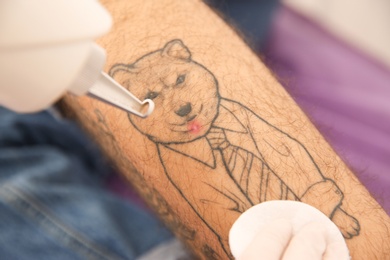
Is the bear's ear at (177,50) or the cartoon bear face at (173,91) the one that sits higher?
the bear's ear at (177,50)

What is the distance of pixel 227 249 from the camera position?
68cm

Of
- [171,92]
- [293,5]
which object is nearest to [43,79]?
[171,92]

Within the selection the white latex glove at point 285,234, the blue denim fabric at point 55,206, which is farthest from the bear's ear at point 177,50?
the blue denim fabric at point 55,206

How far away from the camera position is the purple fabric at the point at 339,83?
4.23 ft

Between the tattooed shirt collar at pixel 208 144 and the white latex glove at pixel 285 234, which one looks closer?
the white latex glove at pixel 285 234

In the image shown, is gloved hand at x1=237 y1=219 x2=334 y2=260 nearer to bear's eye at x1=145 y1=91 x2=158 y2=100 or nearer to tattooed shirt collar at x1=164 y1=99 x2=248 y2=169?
tattooed shirt collar at x1=164 y1=99 x2=248 y2=169

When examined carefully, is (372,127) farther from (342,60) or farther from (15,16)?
(15,16)

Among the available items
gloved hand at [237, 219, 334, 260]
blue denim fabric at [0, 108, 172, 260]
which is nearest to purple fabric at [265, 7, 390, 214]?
blue denim fabric at [0, 108, 172, 260]

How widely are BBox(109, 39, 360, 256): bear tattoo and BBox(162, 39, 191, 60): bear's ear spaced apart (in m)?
0.01

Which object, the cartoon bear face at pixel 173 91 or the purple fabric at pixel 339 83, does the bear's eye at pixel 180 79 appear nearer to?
the cartoon bear face at pixel 173 91

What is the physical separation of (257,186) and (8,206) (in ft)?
1.50

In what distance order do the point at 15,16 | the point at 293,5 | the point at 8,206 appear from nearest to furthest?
the point at 15,16, the point at 8,206, the point at 293,5

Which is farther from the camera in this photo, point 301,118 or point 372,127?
point 372,127

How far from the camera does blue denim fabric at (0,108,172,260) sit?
85 centimetres
